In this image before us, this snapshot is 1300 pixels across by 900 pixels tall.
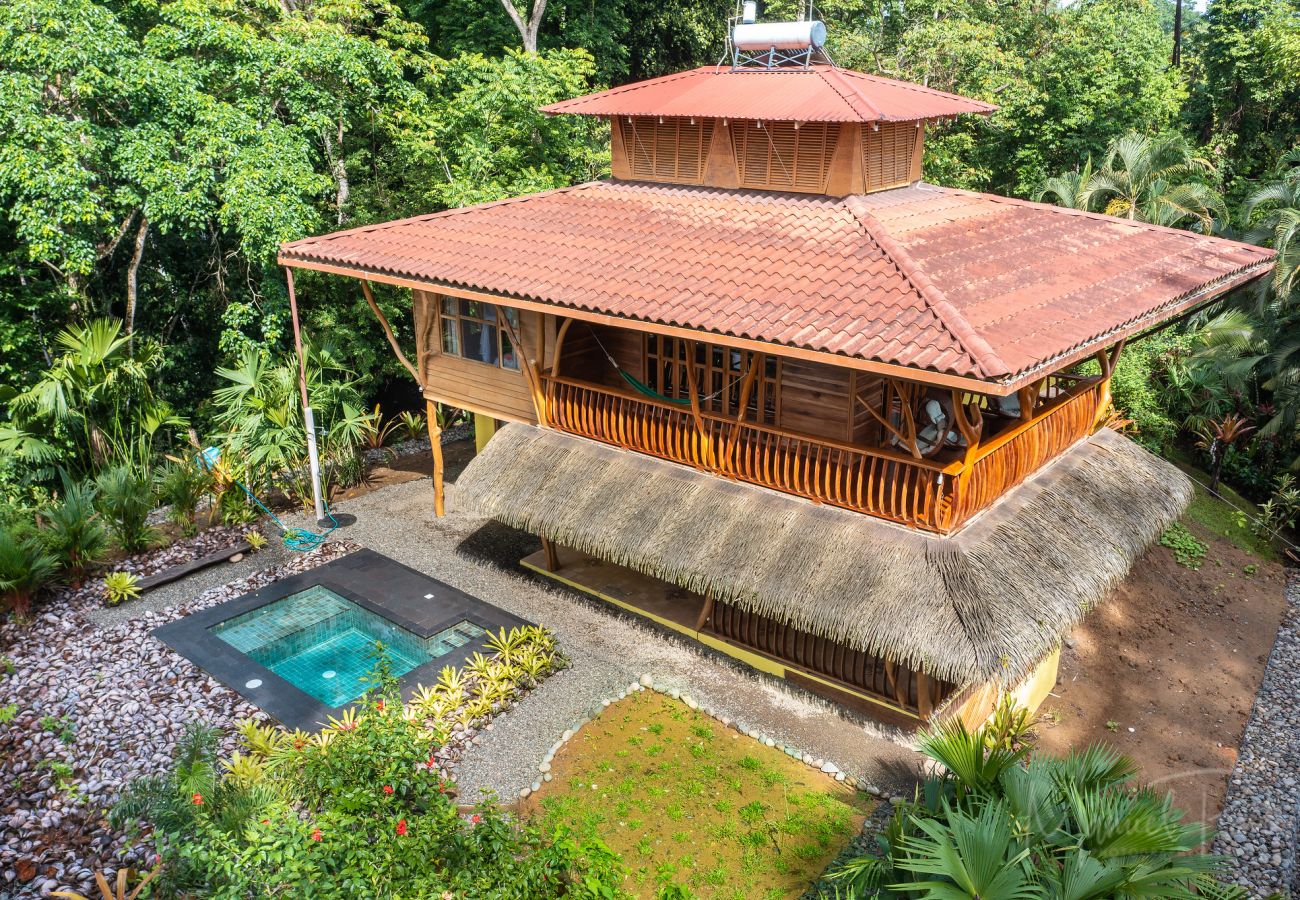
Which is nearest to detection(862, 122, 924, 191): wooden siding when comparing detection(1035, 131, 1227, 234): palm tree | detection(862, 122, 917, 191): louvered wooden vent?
detection(862, 122, 917, 191): louvered wooden vent

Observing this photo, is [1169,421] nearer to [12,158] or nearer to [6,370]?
[12,158]

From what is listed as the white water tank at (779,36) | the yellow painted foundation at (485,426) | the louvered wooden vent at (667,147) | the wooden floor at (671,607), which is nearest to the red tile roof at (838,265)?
the louvered wooden vent at (667,147)

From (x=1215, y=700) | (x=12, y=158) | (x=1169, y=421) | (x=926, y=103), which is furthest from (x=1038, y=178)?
(x=12, y=158)

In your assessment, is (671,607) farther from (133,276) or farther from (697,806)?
(133,276)

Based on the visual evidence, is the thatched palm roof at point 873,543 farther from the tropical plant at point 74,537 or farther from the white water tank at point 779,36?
the white water tank at point 779,36

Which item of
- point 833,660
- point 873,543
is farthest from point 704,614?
point 873,543

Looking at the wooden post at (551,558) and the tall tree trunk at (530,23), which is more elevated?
the tall tree trunk at (530,23)
